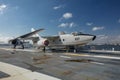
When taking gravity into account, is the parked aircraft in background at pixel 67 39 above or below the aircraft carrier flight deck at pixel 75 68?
above

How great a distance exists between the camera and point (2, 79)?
7.22 m

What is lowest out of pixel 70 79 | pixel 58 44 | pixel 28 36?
pixel 70 79

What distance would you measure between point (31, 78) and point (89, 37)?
1904cm

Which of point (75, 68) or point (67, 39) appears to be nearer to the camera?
point (75, 68)

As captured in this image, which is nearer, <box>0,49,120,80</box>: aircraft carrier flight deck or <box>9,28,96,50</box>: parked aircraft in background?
<box>0,49,120,80</box>: aircraft carrier flight deck

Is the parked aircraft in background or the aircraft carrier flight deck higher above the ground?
the parked aircraft in background

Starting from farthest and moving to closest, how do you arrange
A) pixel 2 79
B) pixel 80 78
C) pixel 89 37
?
1. pixel 89 37
2. pixel 80 78
3. pixel 2 79

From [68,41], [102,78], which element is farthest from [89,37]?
[102,78]

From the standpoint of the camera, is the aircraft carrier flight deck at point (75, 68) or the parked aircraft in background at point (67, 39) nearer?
the aircraft carrier flight deck at point (75, 68)

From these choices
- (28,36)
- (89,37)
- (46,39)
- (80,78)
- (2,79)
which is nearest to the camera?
(2,79)

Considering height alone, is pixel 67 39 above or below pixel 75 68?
above

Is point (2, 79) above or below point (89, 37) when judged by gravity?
below

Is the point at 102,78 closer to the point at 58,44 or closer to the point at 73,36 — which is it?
the point at 73,36

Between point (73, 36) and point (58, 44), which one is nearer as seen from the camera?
point (73, 36)
